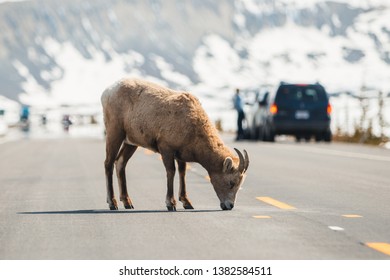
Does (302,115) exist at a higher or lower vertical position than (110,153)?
higher

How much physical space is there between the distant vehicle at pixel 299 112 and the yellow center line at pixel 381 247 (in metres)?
25.4

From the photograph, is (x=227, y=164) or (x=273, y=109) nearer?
(x=227, y=164)

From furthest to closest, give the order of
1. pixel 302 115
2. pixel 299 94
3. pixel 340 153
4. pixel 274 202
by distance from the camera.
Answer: pixel 299 94 < pixel 302 115 < pixel 340 153 < pixel 274 202

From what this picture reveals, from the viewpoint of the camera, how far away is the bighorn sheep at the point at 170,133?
11.7 m

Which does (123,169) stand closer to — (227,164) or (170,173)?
(170,173)

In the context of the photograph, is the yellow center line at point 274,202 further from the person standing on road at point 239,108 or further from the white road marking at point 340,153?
the person standing on road at point 239,108

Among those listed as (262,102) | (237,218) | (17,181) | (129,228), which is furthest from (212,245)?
(262,102)

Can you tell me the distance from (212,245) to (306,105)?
25985 millimetres

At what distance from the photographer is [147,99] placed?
12.2 meters

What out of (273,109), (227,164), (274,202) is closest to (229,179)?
(227,164)

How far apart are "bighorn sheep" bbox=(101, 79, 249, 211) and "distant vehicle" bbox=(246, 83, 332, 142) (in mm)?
21912

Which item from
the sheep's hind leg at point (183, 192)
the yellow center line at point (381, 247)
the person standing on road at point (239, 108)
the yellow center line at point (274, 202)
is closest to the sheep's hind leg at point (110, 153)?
the sheep's hind leg at point (183, 192)

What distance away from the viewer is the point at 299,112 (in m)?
34.4

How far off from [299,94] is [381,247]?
26.1 meters
